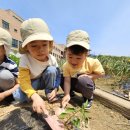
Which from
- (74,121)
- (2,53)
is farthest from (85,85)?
(2,53)

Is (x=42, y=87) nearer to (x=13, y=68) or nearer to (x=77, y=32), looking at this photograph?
(x=13, y=68)

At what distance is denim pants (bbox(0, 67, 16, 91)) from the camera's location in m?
2.91

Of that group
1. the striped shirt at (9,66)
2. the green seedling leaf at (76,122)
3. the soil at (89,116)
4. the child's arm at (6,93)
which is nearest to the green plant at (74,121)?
the green seedling leaf at (76,122)

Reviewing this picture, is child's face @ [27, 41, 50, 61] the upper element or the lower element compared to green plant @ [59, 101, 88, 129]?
upper

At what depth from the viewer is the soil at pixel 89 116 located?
201 cm

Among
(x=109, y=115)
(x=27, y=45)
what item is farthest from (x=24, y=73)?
(x=109, y=115)

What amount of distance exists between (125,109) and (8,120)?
1298 millimetres

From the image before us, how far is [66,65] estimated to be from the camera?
293 cm

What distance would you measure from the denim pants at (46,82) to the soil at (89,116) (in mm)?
130

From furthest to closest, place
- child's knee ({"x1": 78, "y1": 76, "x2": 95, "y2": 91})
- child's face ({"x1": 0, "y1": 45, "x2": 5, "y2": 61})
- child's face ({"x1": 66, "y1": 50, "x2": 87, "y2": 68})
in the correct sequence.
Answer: child's face ({"x1": 0, "y1": 45, "x2": 5, "y2": 61}), child's knee ({"x1": 78, "y1": 76, "x2": 95, "y2": 91}), child's face ({"x1": 66, "y1": 50, "x2": 87, "y2": 68})

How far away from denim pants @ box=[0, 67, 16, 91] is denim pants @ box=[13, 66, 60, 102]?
170 mm

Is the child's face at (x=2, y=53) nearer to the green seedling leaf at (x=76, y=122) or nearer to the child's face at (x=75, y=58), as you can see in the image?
the child's face at (x=75, y=58)

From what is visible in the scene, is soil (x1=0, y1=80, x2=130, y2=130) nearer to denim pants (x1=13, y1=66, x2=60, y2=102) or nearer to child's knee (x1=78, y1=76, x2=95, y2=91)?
denim pants (x1=13, y1=66, x2=60, y2=102)

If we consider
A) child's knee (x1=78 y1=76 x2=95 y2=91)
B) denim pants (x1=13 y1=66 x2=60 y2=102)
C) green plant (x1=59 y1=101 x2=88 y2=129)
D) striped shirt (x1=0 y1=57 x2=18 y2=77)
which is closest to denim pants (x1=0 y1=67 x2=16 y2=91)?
striped shirt (x1=0 y1=57 x2=18 y2=77)
